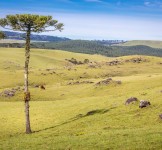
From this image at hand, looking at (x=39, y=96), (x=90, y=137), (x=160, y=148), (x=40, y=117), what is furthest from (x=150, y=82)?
(x=160, y=148)

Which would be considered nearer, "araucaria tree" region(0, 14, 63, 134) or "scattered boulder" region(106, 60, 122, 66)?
"araucaria tree" region(0, 14, 63, 134)

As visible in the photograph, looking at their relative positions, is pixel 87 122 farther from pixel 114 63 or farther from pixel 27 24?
pixel 114 63

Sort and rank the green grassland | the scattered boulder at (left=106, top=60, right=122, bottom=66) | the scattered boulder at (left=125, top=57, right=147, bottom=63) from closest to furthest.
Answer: the green grassland, the scattered boulder at (left=106, top=60, right=122, bottom=66), the scattered boulder at (left=125, top=57, right=147, bottom=63)

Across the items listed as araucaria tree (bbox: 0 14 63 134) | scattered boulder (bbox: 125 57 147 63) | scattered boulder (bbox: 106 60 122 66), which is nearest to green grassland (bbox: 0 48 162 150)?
araucaria tree (bbox: 0 14 63 134)

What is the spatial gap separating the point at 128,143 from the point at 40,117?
87.7ft

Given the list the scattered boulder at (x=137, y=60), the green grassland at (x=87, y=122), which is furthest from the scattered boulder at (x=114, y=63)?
the green grassland at (x=87, y=122)

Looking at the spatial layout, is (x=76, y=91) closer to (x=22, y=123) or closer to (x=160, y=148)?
(x=22, y=123)

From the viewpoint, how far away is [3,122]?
160 ft

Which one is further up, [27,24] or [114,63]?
[27,24]

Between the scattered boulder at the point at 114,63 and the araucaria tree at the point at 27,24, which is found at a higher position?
the araucaria tree at the point at 27,24

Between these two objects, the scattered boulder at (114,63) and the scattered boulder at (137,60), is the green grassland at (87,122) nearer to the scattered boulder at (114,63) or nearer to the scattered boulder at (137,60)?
the scattered boulder at (114,63)

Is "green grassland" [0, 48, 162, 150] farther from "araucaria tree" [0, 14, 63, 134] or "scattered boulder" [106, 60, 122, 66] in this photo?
"scattered boulder" [106, 60, 122, 66]

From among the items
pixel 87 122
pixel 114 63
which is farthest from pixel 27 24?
pixel 114 63

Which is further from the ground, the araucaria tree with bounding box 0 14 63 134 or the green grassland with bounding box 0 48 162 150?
the araucaria tree with bounding box 0 14 63 134
